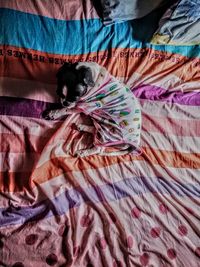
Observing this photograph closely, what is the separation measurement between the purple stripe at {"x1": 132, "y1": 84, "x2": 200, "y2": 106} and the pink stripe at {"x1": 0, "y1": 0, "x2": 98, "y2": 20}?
426mm

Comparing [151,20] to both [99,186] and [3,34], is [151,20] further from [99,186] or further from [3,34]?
[99,186]

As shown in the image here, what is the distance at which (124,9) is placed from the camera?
4.84ft

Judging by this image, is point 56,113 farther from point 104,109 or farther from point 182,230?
point 182,230

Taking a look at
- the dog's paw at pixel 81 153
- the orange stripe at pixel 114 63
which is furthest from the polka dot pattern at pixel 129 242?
the orange stripe at pixel 114 63

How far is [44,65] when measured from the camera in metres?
1.33

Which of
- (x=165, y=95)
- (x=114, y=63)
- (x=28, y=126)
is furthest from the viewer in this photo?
(x=165, y=95)

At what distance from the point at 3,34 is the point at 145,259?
1069 mm

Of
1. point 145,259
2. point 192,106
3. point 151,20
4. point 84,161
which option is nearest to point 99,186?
point 84,161

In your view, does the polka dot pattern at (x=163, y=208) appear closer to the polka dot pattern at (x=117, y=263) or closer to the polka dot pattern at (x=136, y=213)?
the polka dot pattern at (x=136, y=213)

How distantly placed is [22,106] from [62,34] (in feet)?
1.28

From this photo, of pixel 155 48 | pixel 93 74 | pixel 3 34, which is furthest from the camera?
pixel 155 48

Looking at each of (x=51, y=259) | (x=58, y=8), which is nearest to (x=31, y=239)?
(x=51, y=259)

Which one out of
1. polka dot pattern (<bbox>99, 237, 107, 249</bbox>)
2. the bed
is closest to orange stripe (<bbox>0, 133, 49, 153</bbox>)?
the bed

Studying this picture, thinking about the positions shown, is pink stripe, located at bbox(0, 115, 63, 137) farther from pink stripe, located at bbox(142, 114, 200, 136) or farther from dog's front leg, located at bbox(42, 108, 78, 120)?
pink stripe, located at bbox(142, 114, 200, 136)
